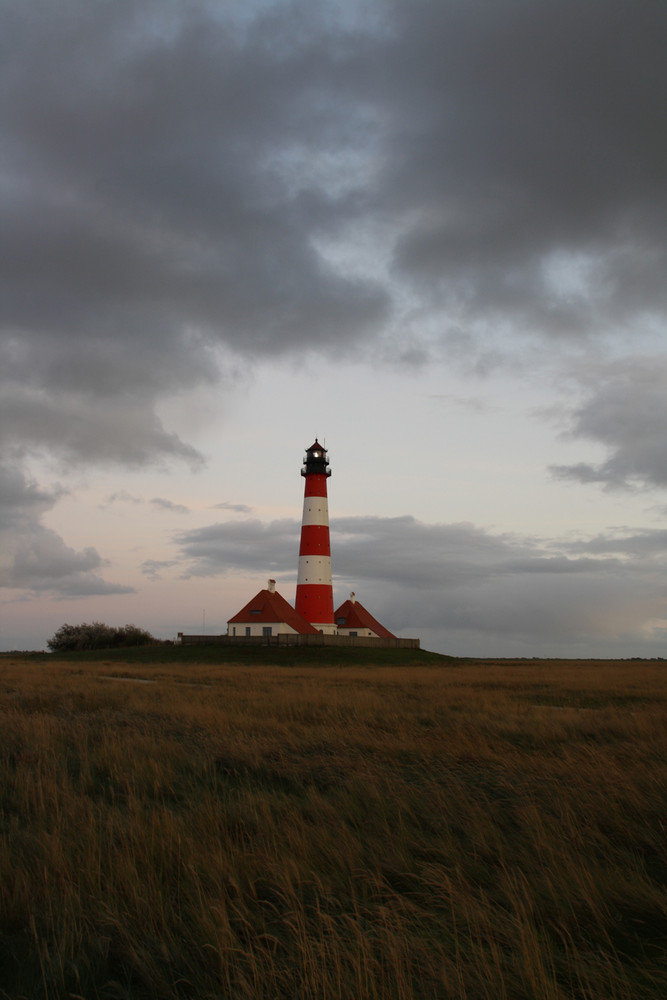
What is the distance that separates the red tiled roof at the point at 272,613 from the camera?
5856cm

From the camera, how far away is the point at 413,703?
17.8m

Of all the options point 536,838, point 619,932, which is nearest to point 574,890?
point 619,932

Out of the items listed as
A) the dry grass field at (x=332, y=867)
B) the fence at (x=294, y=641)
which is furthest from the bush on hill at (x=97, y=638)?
the dry grass field at (x=332, y=867)

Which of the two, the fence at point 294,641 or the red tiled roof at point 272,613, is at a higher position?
the red tiled roof at point 272,613

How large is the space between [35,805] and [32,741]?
3.71 metres

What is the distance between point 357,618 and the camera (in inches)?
2566

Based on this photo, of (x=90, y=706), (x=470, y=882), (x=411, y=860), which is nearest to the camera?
(x=470, y=882)

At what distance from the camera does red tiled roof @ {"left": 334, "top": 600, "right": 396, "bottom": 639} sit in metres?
64.9

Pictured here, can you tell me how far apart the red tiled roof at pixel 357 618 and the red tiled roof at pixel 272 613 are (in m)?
6.10

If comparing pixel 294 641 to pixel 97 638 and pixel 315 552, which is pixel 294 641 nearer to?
pixel 315 552

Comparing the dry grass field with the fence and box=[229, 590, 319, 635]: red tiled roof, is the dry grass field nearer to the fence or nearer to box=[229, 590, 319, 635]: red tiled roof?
the fence

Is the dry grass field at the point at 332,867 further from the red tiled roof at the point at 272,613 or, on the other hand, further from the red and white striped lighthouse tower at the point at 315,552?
the red tiled roof at the point at 272,613

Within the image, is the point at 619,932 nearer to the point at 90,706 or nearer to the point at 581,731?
the point at 581,731

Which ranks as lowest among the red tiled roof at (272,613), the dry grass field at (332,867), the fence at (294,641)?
the dry grass field at (332,867)
